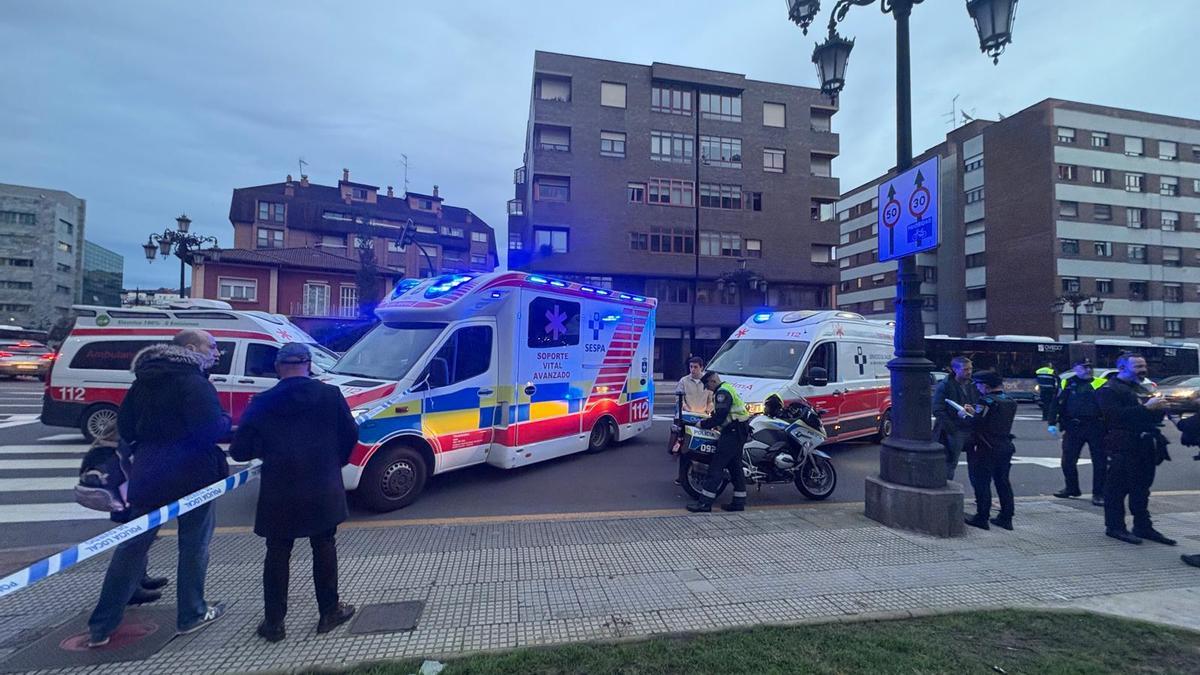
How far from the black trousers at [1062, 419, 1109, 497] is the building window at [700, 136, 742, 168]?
94.7 feet

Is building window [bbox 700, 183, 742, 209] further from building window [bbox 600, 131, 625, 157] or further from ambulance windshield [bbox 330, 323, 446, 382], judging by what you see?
ambulance windshield [bbox 330, 323, 446, 382]

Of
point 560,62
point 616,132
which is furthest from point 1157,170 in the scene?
point 560,62

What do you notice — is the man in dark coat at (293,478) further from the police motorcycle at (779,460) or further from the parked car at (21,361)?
the parked car at (21,361)

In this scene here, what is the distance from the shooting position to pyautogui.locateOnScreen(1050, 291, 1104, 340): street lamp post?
106 feet

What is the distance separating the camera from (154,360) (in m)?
3.23

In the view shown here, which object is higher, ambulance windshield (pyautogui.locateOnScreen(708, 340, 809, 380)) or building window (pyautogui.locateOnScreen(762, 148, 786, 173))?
building window (pyautogui.locateOnScreen(762, 148, 786, 173))

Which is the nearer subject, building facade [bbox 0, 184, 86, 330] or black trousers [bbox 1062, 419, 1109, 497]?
black trousers [bbox 1062, 419, 1109, 497]

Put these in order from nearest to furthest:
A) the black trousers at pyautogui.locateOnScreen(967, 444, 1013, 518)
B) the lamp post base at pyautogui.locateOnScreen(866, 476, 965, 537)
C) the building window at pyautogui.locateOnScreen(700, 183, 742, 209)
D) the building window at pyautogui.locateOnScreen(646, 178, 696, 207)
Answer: the lamp post base at pyautogui.locateOnScreen(866, 476, 965, 537)
the black trousers at pyautogui.locateOnScreen(967, 444, 1013, 518)
the building window at pyautogui.locateOnScreen(646, 178, 696, 207)
the building window at pyautogui.locateOnScreen(700, 183, 742, 209)

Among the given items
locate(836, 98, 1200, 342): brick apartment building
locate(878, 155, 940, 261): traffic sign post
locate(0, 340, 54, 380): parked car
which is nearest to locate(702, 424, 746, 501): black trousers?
locate(878, 155, 940, 261): traffic sign post

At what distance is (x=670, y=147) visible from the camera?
108ft

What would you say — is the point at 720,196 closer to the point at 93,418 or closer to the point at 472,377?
the point at 472,377

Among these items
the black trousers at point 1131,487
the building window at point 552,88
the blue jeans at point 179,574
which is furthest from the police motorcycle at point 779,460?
the building window at point 552,88

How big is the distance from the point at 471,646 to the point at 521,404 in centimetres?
441

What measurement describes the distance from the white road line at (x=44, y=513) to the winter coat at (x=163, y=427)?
137 inches
